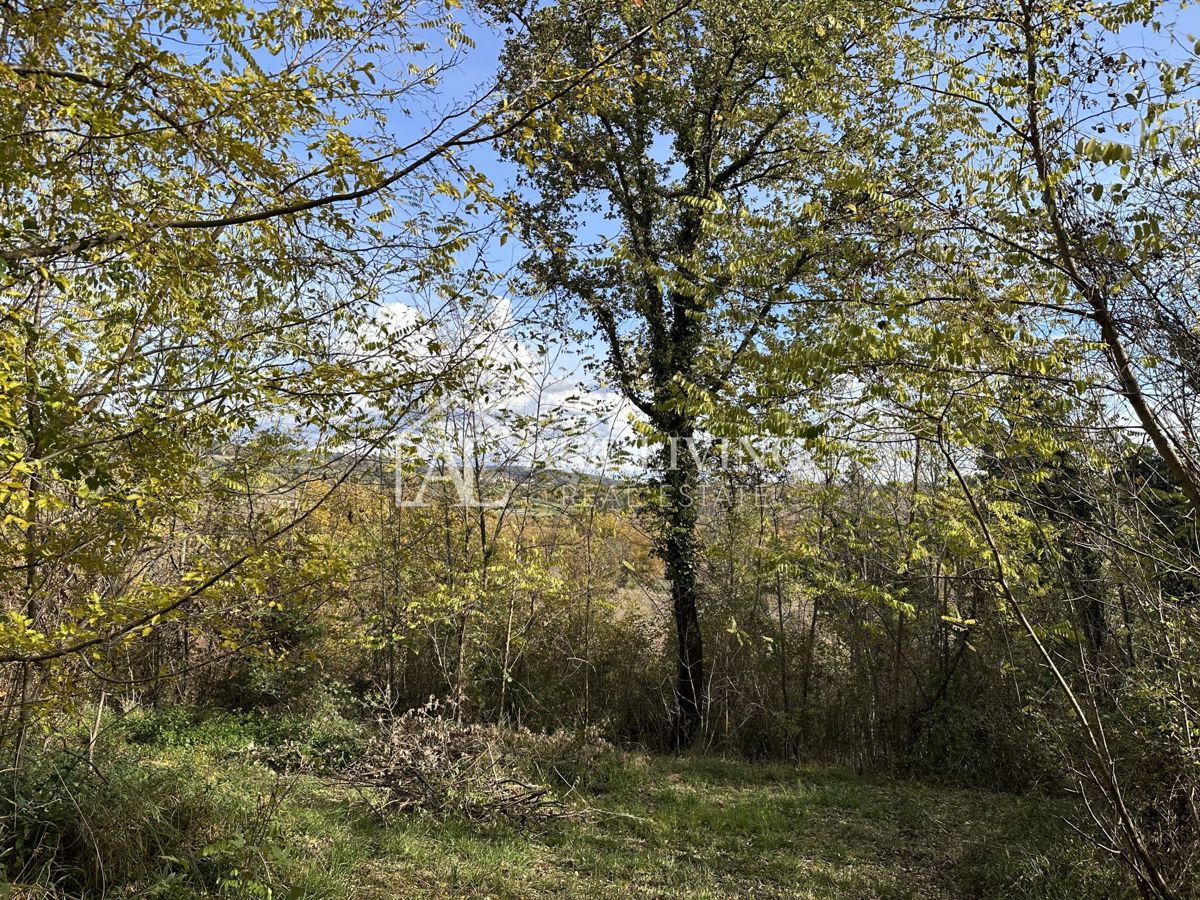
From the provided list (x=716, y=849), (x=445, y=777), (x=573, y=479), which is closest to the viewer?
(x=716, y=849)

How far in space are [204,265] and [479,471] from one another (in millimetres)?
5665

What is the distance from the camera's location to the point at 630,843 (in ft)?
18.4

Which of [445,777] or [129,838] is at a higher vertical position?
[129,838]

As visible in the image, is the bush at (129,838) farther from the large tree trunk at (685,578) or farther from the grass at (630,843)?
the large tree trunk at (685,578)

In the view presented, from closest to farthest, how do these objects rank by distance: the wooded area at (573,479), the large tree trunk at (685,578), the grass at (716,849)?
the wooded area at (573,479), the grass at (716,849), the large tree trunk at (685,578)

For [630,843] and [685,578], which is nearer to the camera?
[630,843]

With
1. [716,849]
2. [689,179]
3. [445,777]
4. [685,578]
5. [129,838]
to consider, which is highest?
[689,179]

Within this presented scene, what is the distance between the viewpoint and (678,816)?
20.8 ft

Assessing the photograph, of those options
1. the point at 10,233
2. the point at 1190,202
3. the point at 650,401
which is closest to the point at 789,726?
the point at 650,401

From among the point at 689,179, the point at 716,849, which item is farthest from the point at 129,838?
the point at 689,179

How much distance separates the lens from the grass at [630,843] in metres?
3.98

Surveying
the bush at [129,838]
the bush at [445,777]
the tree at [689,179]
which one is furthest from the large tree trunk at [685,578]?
the bush at [129,838]

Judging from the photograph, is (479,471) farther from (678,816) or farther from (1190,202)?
(1190,202)

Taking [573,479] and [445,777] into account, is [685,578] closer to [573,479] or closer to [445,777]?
[573,479]
